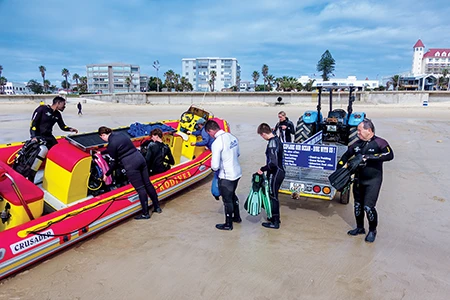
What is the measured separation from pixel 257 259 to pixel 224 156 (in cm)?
122

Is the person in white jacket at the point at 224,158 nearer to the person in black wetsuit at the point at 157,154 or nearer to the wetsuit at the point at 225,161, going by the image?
the wetsuit at the point at 225,161

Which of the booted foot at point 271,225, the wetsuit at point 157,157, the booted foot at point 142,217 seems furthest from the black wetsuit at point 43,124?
the booted foot at point 271,225

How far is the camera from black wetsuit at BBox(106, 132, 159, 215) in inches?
159

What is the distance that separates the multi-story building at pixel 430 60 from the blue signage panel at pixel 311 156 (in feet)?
354

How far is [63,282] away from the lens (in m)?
3.01

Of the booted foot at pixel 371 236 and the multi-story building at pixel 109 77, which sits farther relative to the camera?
the multi-story building at pixel 109 77

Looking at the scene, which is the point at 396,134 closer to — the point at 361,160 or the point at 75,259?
the point at 361,160

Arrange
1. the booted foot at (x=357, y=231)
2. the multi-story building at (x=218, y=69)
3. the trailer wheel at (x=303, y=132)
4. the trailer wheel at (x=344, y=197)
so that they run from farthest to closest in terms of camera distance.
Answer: the multi-story building at (x=218, y=69), the trailer wheel at (x=303, y=132), the trailer wheel at (x=344, y=197), the booted foot at (x=357, y=231)

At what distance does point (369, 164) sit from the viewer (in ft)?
11.4

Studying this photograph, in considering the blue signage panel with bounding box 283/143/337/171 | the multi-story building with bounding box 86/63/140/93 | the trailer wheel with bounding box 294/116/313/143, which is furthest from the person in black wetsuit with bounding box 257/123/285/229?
the multi-story building with bounding box 86/63/140/93

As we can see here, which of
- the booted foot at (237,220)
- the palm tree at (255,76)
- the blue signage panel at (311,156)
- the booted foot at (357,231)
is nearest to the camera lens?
the booted foot at (357,231)

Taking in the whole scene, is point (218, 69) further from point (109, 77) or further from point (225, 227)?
point (225, 227)

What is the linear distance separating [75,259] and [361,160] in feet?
10.8

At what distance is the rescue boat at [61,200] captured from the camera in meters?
3.06
